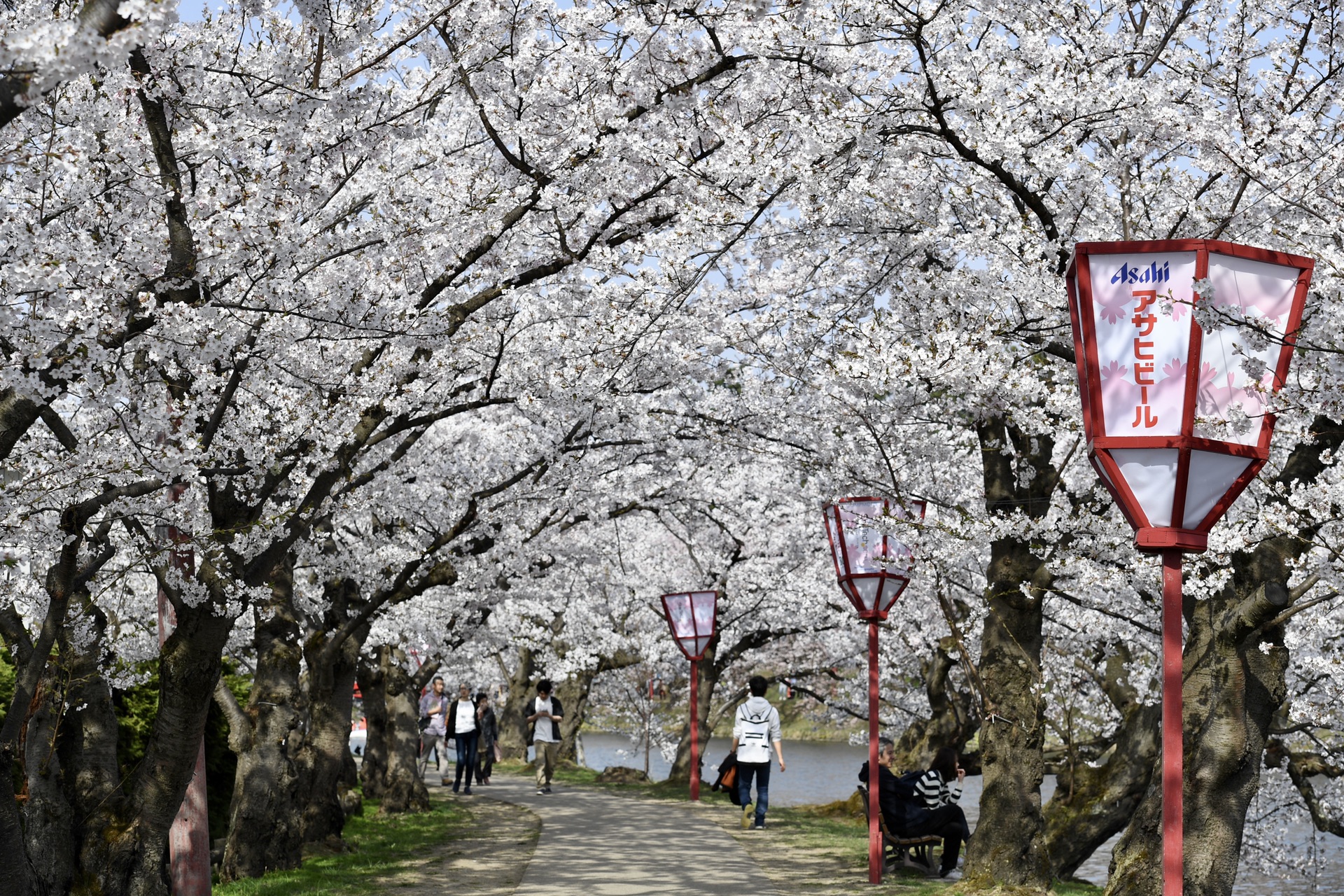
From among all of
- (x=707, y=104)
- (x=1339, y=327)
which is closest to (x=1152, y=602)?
(x=1339, y=327)

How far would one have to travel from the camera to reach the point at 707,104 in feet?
26.8

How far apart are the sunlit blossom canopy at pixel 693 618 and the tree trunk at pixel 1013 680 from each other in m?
10.5

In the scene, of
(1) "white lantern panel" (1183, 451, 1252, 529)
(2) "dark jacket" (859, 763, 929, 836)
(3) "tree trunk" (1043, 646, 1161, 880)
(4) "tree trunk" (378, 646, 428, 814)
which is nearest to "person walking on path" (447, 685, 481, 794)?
(4) "tree trunk" (378, 646, 428, 814)

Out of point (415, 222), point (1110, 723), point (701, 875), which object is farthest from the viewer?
point (1110, 723)

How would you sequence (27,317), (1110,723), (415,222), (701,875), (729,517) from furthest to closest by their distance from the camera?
(729,517) < (1110,723) < (701,875) < (415,222) < (27,317)

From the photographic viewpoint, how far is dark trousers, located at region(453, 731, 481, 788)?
A: 74.7ft

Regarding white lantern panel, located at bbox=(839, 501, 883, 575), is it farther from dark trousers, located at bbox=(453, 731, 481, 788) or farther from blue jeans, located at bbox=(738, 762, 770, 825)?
dark trousers, located at bbox=(453, 731, 481, 788)

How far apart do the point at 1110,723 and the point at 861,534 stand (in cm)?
1091

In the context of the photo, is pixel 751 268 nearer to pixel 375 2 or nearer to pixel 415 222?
pixel 415 222

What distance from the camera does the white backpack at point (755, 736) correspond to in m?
15.5

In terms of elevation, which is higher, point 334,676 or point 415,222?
point 415,222

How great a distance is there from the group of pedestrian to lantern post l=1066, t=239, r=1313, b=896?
1746cm

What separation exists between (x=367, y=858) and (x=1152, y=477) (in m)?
9.91

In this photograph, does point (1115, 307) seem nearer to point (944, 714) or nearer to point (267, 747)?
point (267, 747)
